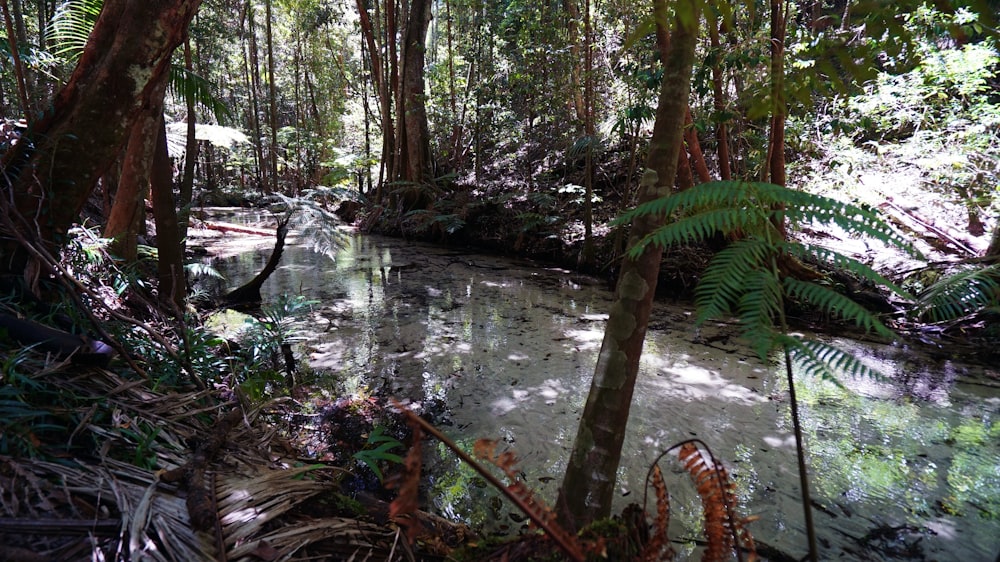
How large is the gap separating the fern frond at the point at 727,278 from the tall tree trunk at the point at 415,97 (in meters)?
10.6

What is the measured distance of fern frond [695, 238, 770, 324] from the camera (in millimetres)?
859

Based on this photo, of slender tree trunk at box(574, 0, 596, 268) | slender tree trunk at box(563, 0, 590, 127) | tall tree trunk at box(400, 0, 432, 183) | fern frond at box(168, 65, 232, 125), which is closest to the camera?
fern frond at box(168, 65, 232, 125)

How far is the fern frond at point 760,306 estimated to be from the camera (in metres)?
0.81

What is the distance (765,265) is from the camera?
982 millimetres

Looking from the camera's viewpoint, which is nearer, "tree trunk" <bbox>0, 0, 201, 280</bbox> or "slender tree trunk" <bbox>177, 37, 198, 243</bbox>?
"tree trunk" <bbox>0, 0, 201, 280</bbox>

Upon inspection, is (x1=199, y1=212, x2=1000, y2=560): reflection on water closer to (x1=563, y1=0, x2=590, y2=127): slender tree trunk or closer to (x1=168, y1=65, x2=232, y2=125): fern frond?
(x1=168, y1=65, x2=232, y2=125): fern frond

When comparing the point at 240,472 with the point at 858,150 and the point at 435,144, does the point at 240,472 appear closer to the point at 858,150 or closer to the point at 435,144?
the point at 858,150

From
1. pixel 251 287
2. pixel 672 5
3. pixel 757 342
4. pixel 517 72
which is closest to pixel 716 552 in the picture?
pixel 757 342

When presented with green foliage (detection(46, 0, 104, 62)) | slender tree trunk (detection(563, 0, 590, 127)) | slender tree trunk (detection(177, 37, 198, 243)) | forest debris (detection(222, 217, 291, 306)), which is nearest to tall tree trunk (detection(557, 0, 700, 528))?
green foliage (detection(46, 0, 104, 62))

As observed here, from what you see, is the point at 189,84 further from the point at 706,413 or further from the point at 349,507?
the point at 706,413

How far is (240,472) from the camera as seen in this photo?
1.49 m

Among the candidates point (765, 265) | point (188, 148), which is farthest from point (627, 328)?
point (188, 148)

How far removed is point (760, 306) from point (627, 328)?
1.84 feet

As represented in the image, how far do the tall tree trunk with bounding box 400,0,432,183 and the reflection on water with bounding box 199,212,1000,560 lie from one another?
5.98 m
